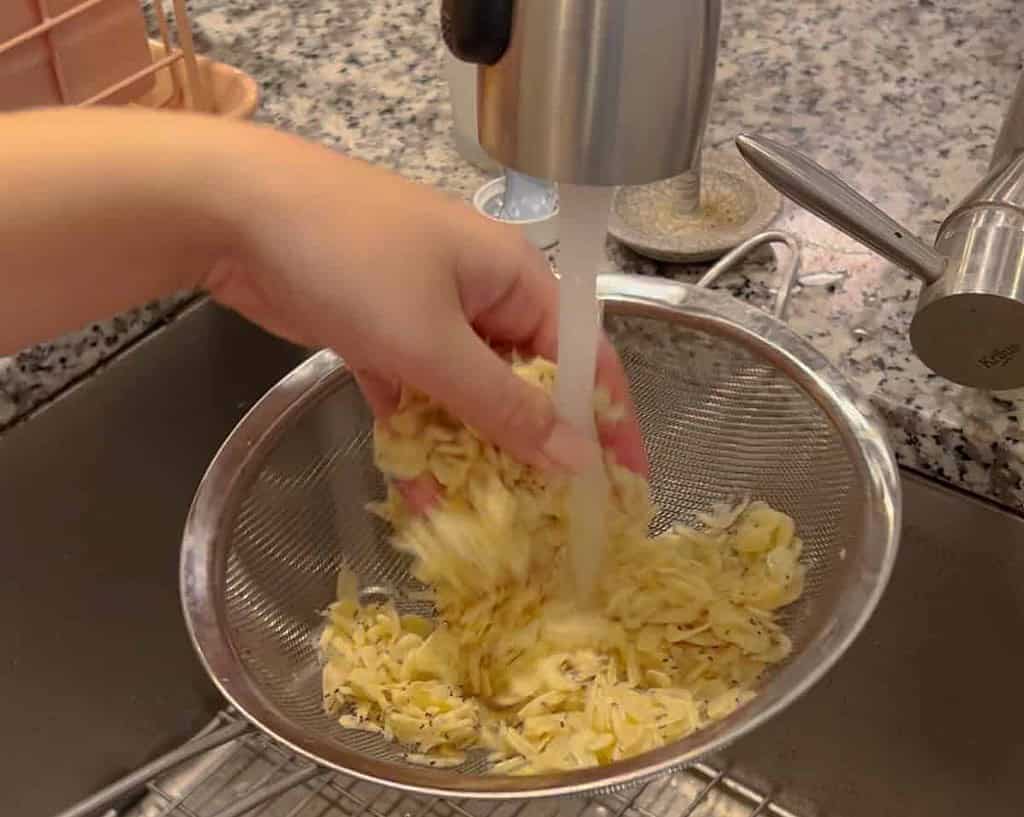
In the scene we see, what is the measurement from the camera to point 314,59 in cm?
105

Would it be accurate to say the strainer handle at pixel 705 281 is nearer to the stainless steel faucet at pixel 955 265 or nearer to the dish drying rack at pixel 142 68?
the stainless steel faucet at pixel 955 265

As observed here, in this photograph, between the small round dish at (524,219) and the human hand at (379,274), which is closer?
the human hand at (379,274)

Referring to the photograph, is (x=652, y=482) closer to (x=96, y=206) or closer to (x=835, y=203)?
(x=835, y=203)

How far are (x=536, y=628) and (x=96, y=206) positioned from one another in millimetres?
342

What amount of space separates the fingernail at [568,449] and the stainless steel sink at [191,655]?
224 mm

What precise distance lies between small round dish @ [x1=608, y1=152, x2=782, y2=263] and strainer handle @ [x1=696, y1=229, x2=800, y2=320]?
0.02 m

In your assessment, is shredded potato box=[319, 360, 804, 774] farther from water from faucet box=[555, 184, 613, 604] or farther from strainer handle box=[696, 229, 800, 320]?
strainer handle box=[696, 229, 800, 320]

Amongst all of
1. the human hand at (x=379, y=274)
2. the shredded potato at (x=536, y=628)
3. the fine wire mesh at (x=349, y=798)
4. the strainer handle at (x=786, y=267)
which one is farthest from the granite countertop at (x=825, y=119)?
the fine wire mesh at (x=349, y=798)

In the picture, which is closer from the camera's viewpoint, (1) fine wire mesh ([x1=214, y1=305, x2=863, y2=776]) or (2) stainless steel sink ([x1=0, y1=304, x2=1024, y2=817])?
(1) fine wire mesh ([x1=214, y1=305, x2=863, y2=776])

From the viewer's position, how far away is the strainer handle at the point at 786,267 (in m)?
0.75

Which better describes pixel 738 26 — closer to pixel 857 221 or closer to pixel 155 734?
pixel 857 221

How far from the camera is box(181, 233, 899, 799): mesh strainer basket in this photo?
57 cm

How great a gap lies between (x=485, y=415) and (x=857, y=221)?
0.25 m

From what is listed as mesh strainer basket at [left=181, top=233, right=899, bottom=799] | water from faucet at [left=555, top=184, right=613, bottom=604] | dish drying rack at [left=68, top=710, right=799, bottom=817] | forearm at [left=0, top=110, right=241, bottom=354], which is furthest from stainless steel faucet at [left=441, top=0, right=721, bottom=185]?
dish drying rack at [left=68, top=710, right=799, bottom=817]
